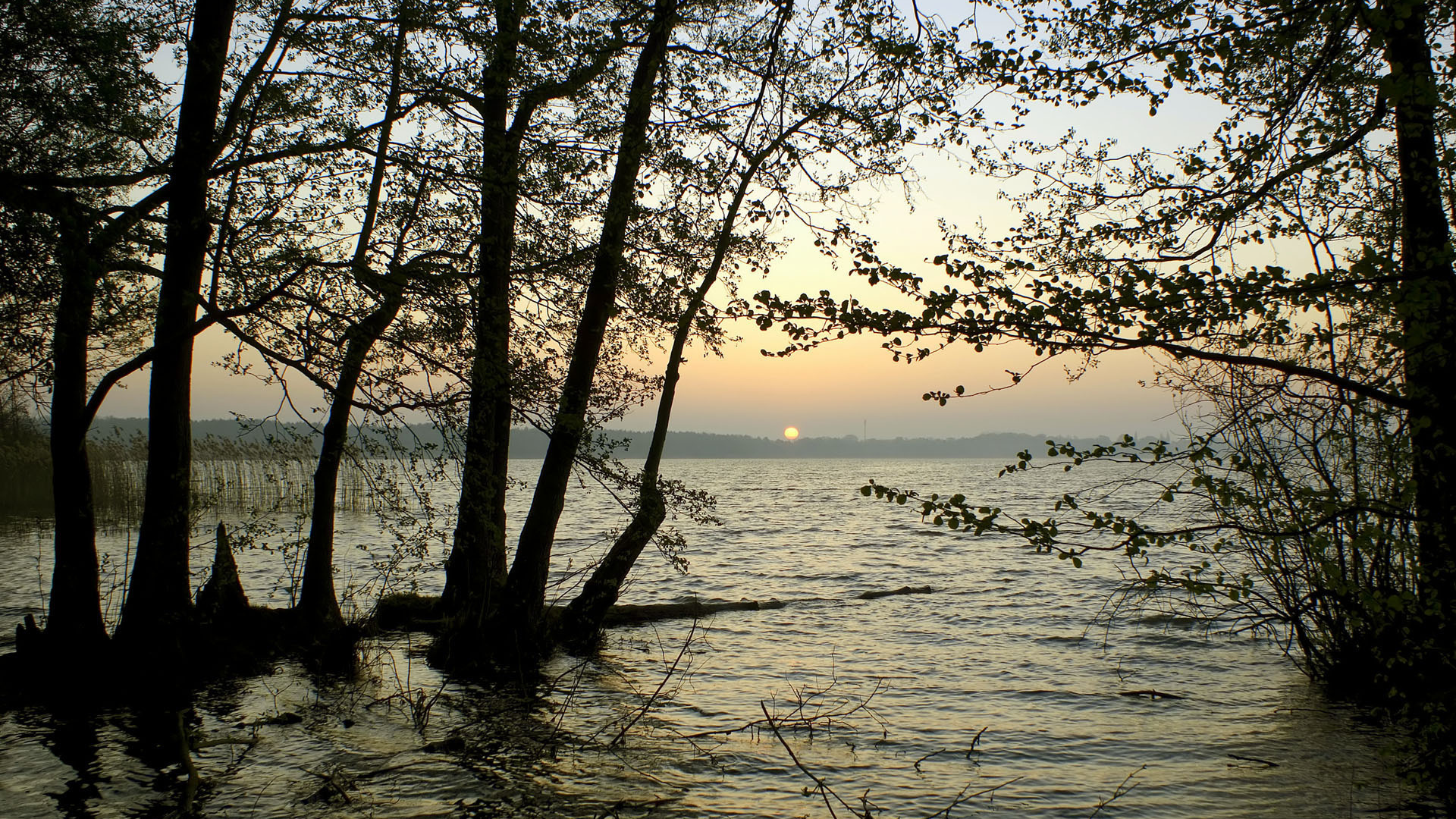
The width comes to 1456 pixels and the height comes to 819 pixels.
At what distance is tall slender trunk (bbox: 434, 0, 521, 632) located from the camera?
889cm

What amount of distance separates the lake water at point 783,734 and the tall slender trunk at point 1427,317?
3.12m

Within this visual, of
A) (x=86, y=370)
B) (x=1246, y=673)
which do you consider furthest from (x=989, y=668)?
(x=86, y=370)

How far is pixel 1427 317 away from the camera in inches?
175

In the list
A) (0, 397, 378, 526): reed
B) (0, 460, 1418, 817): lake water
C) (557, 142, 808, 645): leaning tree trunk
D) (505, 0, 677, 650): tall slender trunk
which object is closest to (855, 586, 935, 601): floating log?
(0, 460, 1418, 817): lake water

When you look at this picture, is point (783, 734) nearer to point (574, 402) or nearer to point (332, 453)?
point (574, 402)

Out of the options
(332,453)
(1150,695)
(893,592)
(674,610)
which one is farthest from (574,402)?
(893,592)

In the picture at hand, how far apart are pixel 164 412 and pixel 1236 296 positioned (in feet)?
35.1

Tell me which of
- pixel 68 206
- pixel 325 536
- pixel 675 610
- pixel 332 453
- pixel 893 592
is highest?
pixel 68 206

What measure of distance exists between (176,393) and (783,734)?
782 centimetres

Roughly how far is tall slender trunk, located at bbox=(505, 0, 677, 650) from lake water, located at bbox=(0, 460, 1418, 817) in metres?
1.17

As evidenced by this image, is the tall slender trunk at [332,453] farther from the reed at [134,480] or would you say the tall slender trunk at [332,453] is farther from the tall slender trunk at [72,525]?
the reed at [134,480]

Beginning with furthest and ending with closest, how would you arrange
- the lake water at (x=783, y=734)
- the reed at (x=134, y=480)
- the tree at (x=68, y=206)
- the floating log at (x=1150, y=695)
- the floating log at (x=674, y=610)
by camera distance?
the reed at (x=134, y=480), the floating log at (x=674, y=610), the floating log at (x=1150, y=695), the lake water at (x=783, y=734), the tree at (x=68, y=206)

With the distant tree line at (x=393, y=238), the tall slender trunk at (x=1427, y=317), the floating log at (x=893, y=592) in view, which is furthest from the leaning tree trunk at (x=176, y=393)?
the floating log at (x=893, y=592)

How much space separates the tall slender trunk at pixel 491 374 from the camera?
889cm
